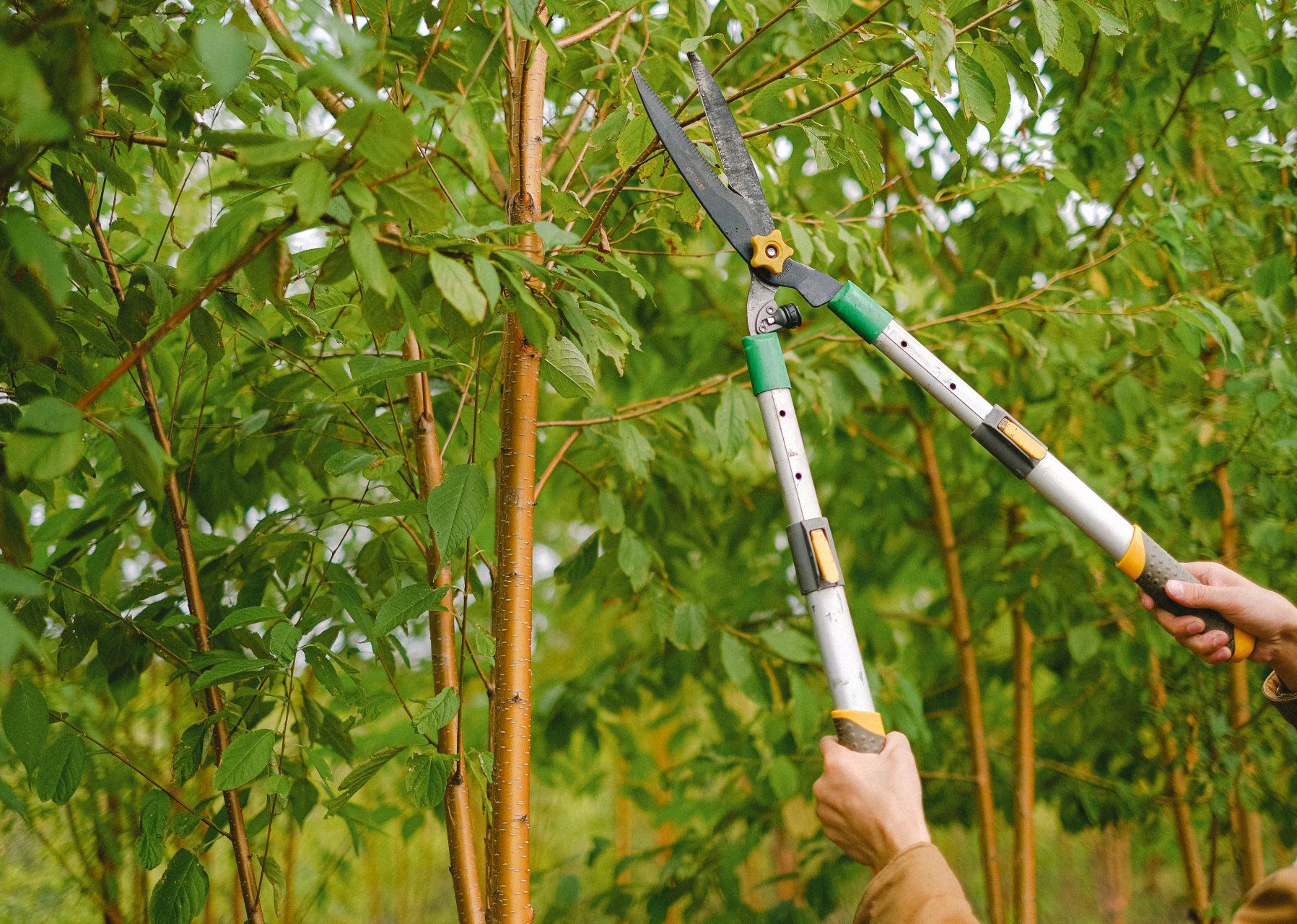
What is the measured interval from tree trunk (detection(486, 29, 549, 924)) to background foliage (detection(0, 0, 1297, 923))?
4 centimetres

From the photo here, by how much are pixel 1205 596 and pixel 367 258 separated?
113cm

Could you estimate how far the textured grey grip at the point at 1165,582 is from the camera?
119 centimetres

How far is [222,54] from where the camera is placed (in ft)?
2.31

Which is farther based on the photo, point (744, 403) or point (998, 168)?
point (998, 168)

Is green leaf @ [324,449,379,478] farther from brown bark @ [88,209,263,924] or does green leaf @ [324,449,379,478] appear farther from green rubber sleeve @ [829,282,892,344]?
green rubber sleeve @ [829,282,892,344]

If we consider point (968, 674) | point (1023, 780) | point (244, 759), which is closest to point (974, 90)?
point (244, 759)

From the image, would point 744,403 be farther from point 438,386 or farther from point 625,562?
point 438,386

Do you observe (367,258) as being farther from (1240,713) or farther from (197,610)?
(1240,713)

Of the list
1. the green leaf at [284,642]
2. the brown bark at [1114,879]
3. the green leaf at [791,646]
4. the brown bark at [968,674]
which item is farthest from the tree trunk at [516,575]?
the brown bark at [1114,879]

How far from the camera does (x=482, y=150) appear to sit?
0.85 m

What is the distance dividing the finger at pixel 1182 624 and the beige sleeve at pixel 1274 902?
0.36 m

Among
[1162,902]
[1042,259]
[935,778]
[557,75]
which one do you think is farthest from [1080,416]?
[1162,902]

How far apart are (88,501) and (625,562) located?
919mm

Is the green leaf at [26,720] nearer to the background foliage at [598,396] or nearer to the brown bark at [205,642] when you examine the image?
the background foliage at [598,396]
